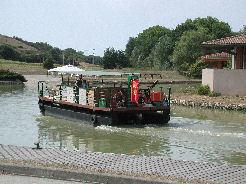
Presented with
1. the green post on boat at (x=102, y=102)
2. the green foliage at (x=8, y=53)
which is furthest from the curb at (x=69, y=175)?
the green foliage at (x=8, y=53)

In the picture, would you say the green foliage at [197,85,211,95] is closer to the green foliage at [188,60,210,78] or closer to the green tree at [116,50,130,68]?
the green foliage at [188,60,210,78]

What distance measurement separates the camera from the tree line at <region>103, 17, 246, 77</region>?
75688mm

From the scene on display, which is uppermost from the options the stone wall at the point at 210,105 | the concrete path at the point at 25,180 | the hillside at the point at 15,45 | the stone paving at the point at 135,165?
the hillside at the point at 15,45

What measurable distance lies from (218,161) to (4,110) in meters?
18.5

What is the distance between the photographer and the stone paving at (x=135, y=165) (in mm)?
9211

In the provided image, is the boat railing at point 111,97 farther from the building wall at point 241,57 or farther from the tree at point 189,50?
the tree at point 189,50

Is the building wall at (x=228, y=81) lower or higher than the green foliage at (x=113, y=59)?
lower

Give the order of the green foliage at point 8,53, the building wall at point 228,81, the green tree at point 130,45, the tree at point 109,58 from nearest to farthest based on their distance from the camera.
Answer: the building wall at point 228,81 < the tree at point 109,58 < the green foliage at point 8,53 < the green tree at point 130,45

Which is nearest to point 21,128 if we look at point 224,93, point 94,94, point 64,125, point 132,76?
point 64,125

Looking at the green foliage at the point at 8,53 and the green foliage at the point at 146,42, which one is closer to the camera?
the green foliage at the point at 146,42

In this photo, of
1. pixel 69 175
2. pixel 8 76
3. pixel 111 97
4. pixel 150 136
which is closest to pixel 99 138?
pixel 150 136

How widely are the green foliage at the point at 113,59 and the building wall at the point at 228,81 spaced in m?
58.4

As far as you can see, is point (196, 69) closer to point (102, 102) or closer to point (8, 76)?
point (8, 76)

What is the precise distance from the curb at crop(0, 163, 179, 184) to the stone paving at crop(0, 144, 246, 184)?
1.26ft
